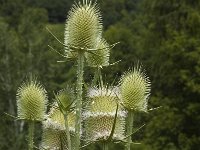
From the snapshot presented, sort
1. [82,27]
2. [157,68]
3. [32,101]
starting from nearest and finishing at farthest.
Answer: [82,27] < [32,101] < [157,68]

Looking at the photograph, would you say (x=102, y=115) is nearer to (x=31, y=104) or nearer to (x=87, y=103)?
(x=87, y=103)

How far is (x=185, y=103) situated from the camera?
76.0 ft

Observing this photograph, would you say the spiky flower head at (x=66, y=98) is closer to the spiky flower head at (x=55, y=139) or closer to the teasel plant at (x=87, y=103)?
the teasel plant at (x=87, y=103)

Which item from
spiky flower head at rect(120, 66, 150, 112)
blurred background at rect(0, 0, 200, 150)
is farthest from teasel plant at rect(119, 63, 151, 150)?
blurred background at rect(0, 0, 200, 150)

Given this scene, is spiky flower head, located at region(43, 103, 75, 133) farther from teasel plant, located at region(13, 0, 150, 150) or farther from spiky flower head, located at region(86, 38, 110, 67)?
spiky flower head, located at region(86, 38, 110, 67)

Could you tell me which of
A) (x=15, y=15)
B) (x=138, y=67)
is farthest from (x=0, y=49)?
(x=138, y=67)

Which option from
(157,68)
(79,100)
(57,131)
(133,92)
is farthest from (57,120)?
(157,68)

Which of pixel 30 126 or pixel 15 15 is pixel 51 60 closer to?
pixel 15 15

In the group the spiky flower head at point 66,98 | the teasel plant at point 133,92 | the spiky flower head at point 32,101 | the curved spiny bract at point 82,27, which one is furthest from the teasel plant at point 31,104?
the teasel plant at point 133,92

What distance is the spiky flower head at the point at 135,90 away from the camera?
314cm

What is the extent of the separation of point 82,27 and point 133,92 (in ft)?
1.35

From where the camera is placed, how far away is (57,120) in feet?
10.2

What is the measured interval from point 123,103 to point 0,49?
2408 cm

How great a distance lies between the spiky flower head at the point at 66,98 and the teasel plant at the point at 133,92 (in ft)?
0.92
